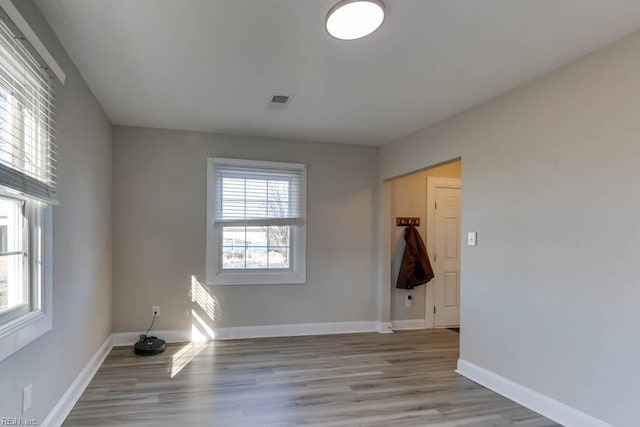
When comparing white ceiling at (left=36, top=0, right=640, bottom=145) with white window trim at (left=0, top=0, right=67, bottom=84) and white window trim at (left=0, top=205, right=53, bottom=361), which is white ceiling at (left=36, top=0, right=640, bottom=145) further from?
white window trim at (left=0, top=205, right=53, bottom=361)

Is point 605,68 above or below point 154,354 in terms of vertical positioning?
above

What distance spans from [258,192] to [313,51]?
2.39 m

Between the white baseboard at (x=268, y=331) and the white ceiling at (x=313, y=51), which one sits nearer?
the white ceiling at (x=313, y=51)

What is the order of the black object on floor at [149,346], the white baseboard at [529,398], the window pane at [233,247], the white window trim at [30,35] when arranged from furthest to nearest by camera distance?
the window pane at [233,247] < the black object on floor at [149,346] < the white baseboard at [529,398] < the white window trim at [30,35]

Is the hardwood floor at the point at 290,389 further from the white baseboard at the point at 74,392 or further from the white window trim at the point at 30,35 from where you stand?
the white window trim at the point at 30,35

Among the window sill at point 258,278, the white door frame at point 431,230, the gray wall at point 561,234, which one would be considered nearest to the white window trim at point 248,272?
the window sill at point 258,278

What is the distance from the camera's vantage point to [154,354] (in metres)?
3.74

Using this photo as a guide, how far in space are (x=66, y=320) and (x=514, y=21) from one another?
3256 mm

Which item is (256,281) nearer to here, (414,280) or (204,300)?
Result: (204,300)

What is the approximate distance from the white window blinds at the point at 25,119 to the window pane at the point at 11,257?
0.13 meters

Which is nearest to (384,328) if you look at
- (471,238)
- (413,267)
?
(413,267)

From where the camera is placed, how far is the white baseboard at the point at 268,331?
406cm

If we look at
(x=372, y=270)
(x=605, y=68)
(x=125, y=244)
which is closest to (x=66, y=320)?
(x=125, y=244)

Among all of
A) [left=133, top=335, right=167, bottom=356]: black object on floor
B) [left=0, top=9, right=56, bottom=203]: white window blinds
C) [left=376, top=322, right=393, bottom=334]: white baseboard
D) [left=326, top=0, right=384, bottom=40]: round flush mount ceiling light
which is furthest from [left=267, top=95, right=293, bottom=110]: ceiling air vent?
[left=376, top=322, right=393, bottom=334]: white baseboard
